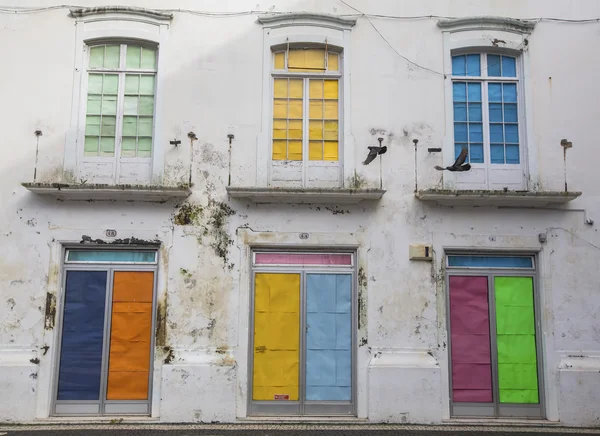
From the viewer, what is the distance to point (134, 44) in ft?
31.2

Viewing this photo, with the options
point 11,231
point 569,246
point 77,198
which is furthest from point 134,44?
point 569,246

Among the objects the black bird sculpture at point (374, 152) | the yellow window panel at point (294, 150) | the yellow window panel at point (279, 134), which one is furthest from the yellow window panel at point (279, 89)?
the black bird sculpture at point (374, 152)

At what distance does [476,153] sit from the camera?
372 inches

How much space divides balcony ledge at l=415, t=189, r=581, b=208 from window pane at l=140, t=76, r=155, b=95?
4.69 meters

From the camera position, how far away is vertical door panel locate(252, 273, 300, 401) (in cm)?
884

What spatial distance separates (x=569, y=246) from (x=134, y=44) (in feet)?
25.7

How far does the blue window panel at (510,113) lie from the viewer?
951cm

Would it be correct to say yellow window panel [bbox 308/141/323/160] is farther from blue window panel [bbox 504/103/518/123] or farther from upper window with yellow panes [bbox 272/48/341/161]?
blue window panel [bbox 504/103/518/123]

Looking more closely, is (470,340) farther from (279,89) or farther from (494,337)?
(279,89)

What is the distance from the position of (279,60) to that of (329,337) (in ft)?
15.1

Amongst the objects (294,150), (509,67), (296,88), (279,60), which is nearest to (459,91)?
(509,67)

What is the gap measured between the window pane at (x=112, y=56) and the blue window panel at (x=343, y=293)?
509 cm

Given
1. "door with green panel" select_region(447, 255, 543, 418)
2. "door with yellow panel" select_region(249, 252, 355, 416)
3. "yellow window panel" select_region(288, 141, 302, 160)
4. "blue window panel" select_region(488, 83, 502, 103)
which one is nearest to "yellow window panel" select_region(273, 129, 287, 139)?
"yellow window panel" select_region(288, 141, 302, 160)

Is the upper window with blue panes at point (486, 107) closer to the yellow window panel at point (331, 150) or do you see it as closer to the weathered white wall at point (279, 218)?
the weathered white wall at point (279, 218)
